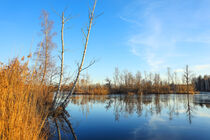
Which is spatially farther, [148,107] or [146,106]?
[146,106]

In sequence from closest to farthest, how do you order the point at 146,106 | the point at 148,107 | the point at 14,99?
the point at 14,99, the point at 148,107, the point at 146,106

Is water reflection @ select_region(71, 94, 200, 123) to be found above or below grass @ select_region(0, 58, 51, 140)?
below

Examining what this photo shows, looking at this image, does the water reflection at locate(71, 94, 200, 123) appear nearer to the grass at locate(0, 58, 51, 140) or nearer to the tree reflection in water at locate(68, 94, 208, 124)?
the tree reflection in water at locate(68, 94, 208, 124)

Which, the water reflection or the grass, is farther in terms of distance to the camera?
the water reflection

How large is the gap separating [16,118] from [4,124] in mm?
161

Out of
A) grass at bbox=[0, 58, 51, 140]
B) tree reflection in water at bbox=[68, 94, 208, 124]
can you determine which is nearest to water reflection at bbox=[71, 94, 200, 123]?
tree reflection in water at bbox=[68, 94, 208, 124]

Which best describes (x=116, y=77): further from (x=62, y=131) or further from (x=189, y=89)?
(x=62, y=131)

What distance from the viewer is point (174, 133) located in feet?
13.2

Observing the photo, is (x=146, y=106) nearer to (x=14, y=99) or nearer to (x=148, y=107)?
(x=148, y=107)

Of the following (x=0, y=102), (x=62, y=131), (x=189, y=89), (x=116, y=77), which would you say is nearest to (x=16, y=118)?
(x=0, y=102)

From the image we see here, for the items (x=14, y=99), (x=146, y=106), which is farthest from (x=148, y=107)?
(x=14, y=99)

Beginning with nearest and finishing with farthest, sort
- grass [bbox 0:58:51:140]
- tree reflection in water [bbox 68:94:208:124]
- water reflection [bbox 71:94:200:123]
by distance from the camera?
grass [bbox 0:58:51:140] → tree reflection in water [bbox 68:94:208:124] → water reflection [bbox 71:94:200:123]

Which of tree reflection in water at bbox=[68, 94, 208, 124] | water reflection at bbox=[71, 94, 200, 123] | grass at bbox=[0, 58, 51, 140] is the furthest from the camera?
water reflection at bbox=[71, 94, 200, 123]

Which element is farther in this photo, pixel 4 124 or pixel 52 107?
pixel 52 107
